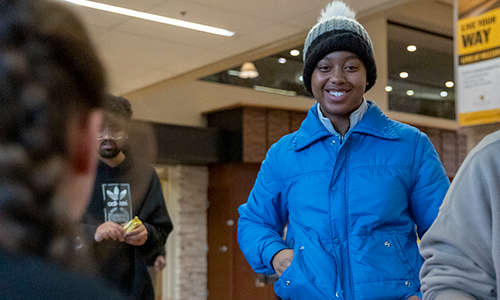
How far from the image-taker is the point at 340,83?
148cm

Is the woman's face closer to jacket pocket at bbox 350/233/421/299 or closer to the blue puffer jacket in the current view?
the blue puffer jacket

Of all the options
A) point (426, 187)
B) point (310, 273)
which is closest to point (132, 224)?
point (310, 273)

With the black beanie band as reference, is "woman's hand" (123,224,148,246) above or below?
below

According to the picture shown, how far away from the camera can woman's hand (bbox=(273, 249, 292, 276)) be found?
1.41 meters

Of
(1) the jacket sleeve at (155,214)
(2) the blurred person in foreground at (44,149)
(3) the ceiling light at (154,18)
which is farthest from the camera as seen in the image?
(3) the ceiling light at (154,18)

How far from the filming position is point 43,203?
14.4 inches

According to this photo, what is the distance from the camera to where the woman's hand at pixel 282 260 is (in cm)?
141

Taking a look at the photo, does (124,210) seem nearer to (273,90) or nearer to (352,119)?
(352,119)

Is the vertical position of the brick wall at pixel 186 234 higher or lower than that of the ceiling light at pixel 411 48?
lower

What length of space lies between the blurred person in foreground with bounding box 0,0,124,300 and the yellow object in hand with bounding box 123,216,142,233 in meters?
1.83

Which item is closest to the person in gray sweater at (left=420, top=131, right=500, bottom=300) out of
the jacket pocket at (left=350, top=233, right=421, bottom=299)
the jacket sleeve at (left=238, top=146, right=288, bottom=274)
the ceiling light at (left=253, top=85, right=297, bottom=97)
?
the jacket pocket at (left=350, top=233, right=421, bottom=299)

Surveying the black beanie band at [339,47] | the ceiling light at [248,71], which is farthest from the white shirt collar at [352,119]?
the ceiling light at [248,71]

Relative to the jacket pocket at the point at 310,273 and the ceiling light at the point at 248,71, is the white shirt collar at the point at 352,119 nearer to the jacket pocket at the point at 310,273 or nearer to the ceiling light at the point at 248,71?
the jacket pocket at the point at 310,273

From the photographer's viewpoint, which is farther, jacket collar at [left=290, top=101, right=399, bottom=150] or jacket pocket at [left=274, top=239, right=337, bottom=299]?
jacket collar at [left=290, top=101, right=399, bottom=150]
